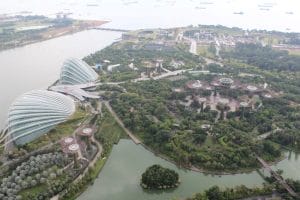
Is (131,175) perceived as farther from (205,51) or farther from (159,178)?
(205,51)

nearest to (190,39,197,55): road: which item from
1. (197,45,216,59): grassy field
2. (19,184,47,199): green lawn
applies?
(197,45,216,59): grassy field

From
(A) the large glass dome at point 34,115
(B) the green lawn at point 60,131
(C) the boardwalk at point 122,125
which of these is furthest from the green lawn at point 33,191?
(C) the boardwalk at point 122,125

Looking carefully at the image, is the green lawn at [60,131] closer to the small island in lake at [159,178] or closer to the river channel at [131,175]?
the river channel at [131,175]

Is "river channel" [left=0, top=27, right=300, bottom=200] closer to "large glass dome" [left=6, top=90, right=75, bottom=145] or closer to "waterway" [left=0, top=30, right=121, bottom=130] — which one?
"waterway" [left=0, top=30, right=121, bottom=130]

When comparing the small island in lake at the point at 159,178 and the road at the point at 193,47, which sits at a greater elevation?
the road at the point at 193,47

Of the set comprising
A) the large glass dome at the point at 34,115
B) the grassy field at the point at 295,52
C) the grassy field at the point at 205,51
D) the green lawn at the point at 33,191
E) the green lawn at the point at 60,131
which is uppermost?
the grassy field at the point at 295,52

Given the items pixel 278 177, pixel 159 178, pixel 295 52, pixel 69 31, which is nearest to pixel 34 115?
pixel 159 178
